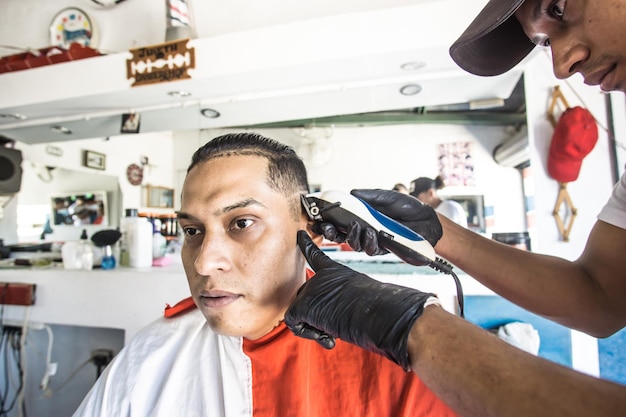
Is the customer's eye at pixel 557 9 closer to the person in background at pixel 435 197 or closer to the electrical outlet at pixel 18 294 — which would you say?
the person in background at pixel 435 197

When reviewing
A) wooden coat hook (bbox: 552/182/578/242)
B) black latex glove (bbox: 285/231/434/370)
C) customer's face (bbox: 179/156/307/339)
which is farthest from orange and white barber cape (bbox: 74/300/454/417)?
wooden coat hook (bbox: 552/182/578/242)

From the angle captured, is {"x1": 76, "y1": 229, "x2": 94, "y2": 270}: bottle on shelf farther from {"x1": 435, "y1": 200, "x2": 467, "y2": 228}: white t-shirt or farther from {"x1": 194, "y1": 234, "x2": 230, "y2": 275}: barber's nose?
{"x1": 435, "y1": 200, "x2": 467, "y2": 228}: white t-shirt

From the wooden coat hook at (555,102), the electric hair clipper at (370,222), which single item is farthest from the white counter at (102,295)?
the wooden coat hook at (555,102)

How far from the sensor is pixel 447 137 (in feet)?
6.47

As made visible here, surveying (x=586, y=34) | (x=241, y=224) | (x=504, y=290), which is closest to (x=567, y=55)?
(x=586, y=34)

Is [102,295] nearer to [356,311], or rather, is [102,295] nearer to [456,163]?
[356,311]

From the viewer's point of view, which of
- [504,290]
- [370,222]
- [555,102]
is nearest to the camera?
[370,222]

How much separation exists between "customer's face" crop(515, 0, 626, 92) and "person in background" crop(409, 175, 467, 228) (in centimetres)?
115

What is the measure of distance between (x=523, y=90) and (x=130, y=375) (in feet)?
7.47

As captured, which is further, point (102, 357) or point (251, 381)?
point (102, 357)

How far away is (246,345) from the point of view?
3.43ft

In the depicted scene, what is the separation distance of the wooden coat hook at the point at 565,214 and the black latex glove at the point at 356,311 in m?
1.50

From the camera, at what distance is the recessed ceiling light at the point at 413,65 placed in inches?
66.5

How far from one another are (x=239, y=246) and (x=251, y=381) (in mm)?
429
